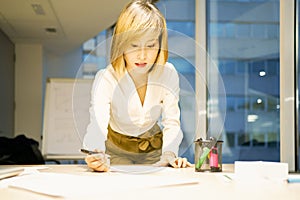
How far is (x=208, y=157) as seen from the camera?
1.19 m

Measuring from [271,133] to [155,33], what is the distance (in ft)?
5.58

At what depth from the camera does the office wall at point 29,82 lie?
5152mm

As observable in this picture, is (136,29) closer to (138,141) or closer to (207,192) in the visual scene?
(138,141)

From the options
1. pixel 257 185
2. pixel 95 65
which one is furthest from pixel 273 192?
pixel 95 65

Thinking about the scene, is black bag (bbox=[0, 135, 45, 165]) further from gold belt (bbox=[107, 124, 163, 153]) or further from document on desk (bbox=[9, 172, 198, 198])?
document on desk (bbox=[9, 172, 198, 198])

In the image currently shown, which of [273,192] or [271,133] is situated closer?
[273,192]

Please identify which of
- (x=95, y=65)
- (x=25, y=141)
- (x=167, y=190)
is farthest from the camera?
(x=25, y=141)

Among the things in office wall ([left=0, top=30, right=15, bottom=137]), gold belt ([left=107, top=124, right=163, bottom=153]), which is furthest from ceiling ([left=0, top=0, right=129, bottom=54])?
gold belt ([left=107, top=124, right=163, bottom=153])

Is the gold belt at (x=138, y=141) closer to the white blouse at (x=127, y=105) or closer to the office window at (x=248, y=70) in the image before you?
the white blouse at (x=127, y=105)

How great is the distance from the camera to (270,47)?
2.55m

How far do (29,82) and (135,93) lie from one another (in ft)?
14.0

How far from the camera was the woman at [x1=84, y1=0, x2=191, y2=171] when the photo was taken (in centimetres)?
118

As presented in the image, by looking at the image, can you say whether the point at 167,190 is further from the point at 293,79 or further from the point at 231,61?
the point at 231,61

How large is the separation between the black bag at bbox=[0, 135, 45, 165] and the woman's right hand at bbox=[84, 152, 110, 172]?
2339 millimetres
